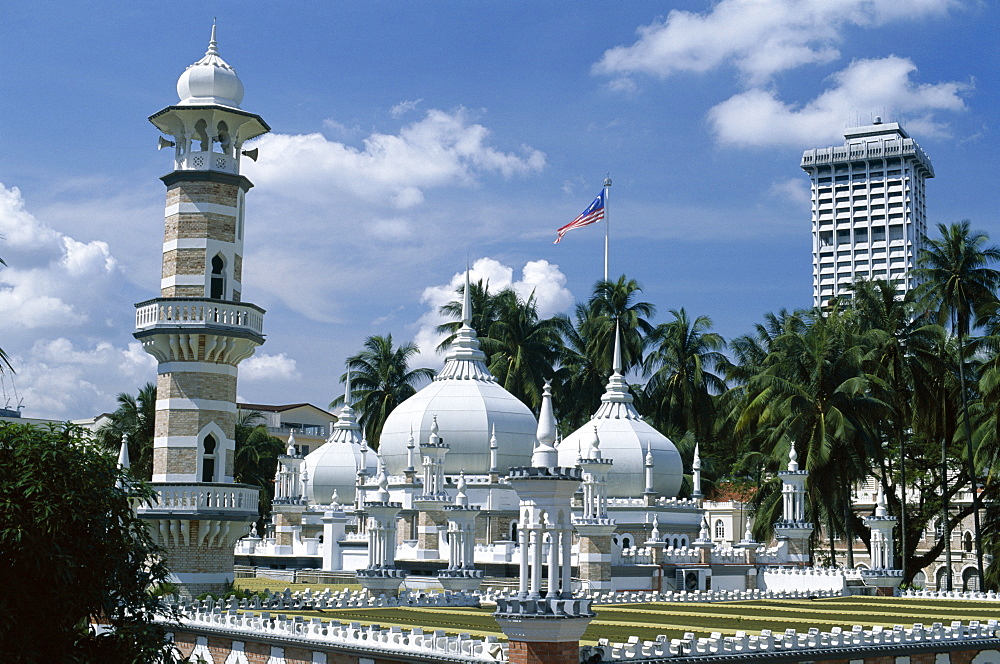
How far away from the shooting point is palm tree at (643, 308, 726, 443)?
→ 76.0 meters

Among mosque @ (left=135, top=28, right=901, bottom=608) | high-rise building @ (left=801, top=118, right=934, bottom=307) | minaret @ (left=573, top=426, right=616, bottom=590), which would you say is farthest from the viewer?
high-rise building @ (left=801, top=118, right=934, bottom=307)

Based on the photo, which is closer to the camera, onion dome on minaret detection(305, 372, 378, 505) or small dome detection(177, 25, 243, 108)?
small dome detection(177, 25, 243, 108)

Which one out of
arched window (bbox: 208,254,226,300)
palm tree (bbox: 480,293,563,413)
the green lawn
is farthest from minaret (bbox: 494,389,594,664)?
palm tree (bbox: 480,293,563,413)

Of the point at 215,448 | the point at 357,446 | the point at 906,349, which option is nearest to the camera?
the point at 215,448

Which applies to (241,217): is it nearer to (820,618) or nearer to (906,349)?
(820,618)

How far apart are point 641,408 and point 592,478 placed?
105 ft

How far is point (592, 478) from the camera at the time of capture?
46062 millimetres

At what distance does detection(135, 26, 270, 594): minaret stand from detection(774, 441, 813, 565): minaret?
26.3 metres

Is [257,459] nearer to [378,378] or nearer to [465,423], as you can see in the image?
[378,378]

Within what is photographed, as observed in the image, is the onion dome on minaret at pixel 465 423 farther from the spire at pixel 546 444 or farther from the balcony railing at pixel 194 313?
the spire at pixel 546 444

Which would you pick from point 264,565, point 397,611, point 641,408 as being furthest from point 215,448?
point 641,408

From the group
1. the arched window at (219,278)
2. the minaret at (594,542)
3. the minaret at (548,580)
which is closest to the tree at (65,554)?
the minaret at (548,580)

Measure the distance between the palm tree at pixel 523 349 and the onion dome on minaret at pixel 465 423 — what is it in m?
15.8

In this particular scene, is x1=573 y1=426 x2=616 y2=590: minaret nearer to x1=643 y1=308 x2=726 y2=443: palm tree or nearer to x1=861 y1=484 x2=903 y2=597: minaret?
x1=861 y1=484 x2=903 y2=597: minaret
